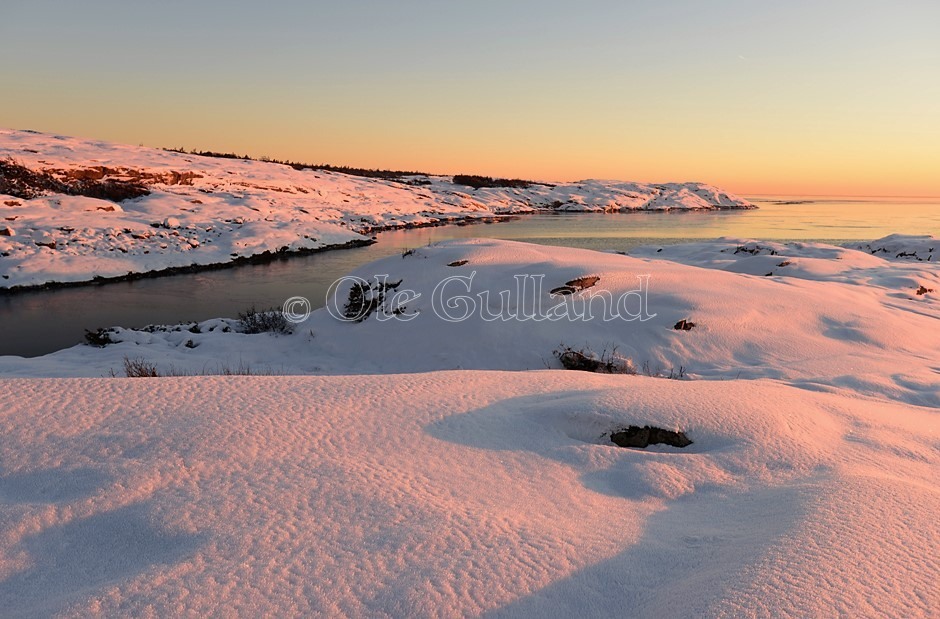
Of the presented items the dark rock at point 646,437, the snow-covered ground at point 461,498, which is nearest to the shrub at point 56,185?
the snow-covered ground at point 461,498

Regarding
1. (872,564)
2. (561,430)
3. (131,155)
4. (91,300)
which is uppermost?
(131,155)

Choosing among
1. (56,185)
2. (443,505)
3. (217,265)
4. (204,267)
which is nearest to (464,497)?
(443,505)

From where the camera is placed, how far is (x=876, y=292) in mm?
12258

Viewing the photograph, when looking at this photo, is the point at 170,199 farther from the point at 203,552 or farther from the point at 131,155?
the point at 203,552

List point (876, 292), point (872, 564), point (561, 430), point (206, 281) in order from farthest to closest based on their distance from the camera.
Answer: point (206, 281)
point (876, 292)
point (561, 430)
point (872, 564)

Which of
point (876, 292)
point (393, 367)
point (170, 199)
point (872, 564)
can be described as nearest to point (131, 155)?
point (170, 199)

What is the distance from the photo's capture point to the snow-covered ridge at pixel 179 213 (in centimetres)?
1841

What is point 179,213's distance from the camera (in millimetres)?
25297

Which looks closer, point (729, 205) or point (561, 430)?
point (561, 430)

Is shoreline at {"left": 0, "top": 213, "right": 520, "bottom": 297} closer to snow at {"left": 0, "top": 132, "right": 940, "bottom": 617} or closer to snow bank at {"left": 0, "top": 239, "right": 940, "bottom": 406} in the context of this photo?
snow bank at {"left": 0, "top": 239, "right": 940, "bottom": 406}

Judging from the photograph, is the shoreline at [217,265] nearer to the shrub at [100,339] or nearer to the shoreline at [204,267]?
the shoreline at [204,267]

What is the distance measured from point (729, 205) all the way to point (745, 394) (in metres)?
90.2

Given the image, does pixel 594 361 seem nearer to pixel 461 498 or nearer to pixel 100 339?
pixel 461 498

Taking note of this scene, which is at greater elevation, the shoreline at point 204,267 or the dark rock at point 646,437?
the dark rock at point 646,437
